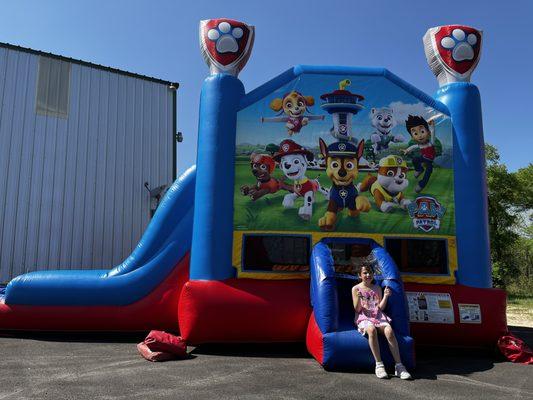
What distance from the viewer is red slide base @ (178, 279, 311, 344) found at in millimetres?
5250

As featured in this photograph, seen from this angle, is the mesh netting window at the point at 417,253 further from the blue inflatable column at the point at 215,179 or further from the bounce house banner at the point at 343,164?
the blue inflatable column at the point at 215,179

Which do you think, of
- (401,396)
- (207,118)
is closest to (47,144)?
(207,118)

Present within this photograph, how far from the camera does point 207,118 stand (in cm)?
588

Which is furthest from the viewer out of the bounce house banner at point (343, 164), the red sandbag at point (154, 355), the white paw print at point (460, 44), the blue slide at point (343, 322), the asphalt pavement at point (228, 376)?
the white paw print at point (460, 44)

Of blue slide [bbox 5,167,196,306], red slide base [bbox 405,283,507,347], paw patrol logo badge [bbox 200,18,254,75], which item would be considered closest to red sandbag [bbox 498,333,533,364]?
red slide base [bbox 405,283,507,347]

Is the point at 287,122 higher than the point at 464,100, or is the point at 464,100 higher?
the point at 464,100

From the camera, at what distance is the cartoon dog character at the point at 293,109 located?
596 cm

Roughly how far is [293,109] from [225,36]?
131cm

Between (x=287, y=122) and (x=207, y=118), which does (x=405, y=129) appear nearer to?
(x=287, y=122)

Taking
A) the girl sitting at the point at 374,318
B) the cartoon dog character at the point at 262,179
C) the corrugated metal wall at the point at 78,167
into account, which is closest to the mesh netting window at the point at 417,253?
Result: the girl sitting at the point at 374,318

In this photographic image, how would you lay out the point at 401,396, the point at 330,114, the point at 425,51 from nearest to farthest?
the point at 401,396 < the point at 330,114 < the point at 425,51

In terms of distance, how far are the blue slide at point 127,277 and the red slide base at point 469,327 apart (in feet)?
10.3

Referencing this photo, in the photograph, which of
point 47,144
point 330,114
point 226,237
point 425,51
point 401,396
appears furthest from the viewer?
point 47,144

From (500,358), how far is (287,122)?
3.75 meters
